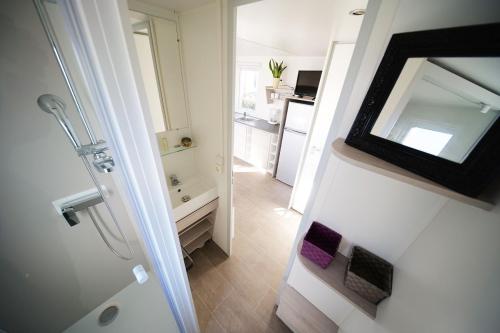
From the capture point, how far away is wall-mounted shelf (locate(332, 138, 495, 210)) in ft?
1.25

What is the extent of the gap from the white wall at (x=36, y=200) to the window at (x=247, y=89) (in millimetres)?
3504

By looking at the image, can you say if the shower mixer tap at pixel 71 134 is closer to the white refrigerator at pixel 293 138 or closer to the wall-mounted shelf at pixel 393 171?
the wall-mounted shelf at pixel 393 171

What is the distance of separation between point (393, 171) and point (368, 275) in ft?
1.96

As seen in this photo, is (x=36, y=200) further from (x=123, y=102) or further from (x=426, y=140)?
(x=426, y=140)

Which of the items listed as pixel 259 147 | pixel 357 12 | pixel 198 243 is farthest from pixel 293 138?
pixel 198 243

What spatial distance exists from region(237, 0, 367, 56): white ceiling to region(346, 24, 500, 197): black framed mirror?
88cm

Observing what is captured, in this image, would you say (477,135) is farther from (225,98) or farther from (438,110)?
(225,98)

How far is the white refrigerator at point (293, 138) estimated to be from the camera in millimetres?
2318

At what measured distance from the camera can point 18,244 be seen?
2.47ft

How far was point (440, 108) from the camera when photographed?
47cm

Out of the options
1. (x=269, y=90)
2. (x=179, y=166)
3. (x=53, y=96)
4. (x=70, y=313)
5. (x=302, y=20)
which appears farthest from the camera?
(x=269, y=90)

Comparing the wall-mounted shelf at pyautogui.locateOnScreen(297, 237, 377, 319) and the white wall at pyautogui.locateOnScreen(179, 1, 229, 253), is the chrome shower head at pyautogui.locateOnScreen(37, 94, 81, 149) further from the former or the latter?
the wall-mounted shelf at pyautogui.locateOnScreen(297, 237, 377, 319)

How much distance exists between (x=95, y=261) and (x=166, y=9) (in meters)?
1.77

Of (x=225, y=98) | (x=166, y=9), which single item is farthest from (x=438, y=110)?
(x=166, y=9)
